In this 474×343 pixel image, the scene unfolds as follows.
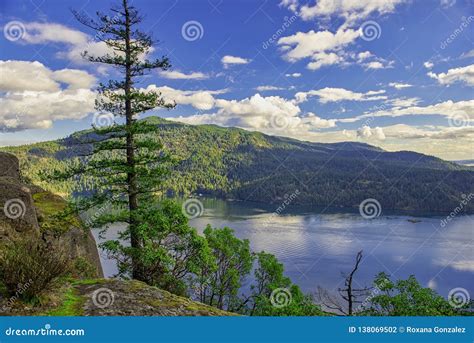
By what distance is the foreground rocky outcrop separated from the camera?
8.74 meters

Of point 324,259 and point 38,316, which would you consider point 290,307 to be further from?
point 324,259

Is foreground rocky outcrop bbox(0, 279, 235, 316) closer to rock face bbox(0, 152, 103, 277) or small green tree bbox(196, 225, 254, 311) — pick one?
rock face bbox(0, 152, 103, 277)

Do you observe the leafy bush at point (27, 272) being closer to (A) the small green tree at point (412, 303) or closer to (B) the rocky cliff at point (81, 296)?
(B) the rocky cliff at point (81, 296)

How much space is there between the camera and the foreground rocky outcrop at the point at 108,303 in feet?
28.7

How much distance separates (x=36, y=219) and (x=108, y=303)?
9232 millimetres

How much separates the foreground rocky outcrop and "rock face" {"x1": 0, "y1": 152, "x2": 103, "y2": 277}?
1.88m

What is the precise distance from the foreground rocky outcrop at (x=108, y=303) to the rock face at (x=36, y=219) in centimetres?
188

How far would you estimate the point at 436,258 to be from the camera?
84.1m

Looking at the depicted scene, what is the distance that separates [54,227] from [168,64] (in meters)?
10.8

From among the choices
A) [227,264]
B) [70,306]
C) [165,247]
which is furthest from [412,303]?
[227,264]

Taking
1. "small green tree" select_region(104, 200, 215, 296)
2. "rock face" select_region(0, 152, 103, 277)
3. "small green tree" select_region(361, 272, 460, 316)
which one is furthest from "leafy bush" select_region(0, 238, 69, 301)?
"small green tree" select_region(361, 272, 460, 316)

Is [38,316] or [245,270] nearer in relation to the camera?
[38,316]

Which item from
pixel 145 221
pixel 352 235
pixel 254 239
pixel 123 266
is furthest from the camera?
pixel 352 235

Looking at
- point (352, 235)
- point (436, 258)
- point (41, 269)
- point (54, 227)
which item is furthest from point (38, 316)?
point (352, 235)
